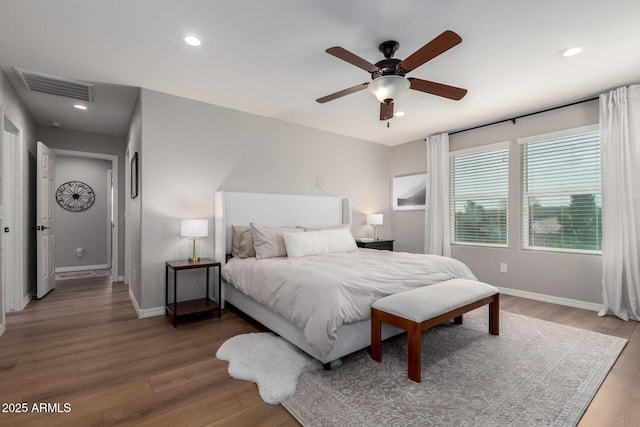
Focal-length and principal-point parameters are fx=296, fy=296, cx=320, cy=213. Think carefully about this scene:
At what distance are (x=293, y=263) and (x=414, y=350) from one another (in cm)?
139

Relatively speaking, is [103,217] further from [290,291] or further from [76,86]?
[290,291]

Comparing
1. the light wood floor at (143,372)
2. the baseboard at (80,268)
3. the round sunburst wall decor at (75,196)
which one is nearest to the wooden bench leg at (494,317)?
the light wood floor at (143,372)

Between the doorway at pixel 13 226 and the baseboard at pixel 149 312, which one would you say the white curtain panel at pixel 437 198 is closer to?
the baseboard at pixel 149 312

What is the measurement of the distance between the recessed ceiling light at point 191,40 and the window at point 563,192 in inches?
165

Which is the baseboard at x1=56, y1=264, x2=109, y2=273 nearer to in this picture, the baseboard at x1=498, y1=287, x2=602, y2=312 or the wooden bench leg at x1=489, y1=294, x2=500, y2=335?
the wooden bench leg at x1=489, y1=294, x2=500, y2=335

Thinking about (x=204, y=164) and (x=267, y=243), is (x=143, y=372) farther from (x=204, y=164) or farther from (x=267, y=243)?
(x=204, y=164)

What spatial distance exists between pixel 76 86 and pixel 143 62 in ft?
3.75

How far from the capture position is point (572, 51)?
255 centimetres

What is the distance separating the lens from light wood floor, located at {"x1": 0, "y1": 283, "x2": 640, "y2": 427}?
65.5 inches

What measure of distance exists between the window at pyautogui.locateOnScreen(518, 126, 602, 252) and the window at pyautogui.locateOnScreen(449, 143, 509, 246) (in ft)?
0.97

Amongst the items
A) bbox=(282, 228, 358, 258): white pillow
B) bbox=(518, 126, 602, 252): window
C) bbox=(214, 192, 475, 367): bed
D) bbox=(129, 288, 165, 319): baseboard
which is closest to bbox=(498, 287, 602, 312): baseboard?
bbox=(518, 126, 602, 252): window

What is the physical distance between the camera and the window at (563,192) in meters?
3.63

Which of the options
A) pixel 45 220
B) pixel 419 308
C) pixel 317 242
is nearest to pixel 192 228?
pixel 317 242

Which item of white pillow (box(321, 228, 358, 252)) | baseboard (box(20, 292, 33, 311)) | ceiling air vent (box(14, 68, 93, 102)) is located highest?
ceiling air vent (box(14, 68, 93, 102))
